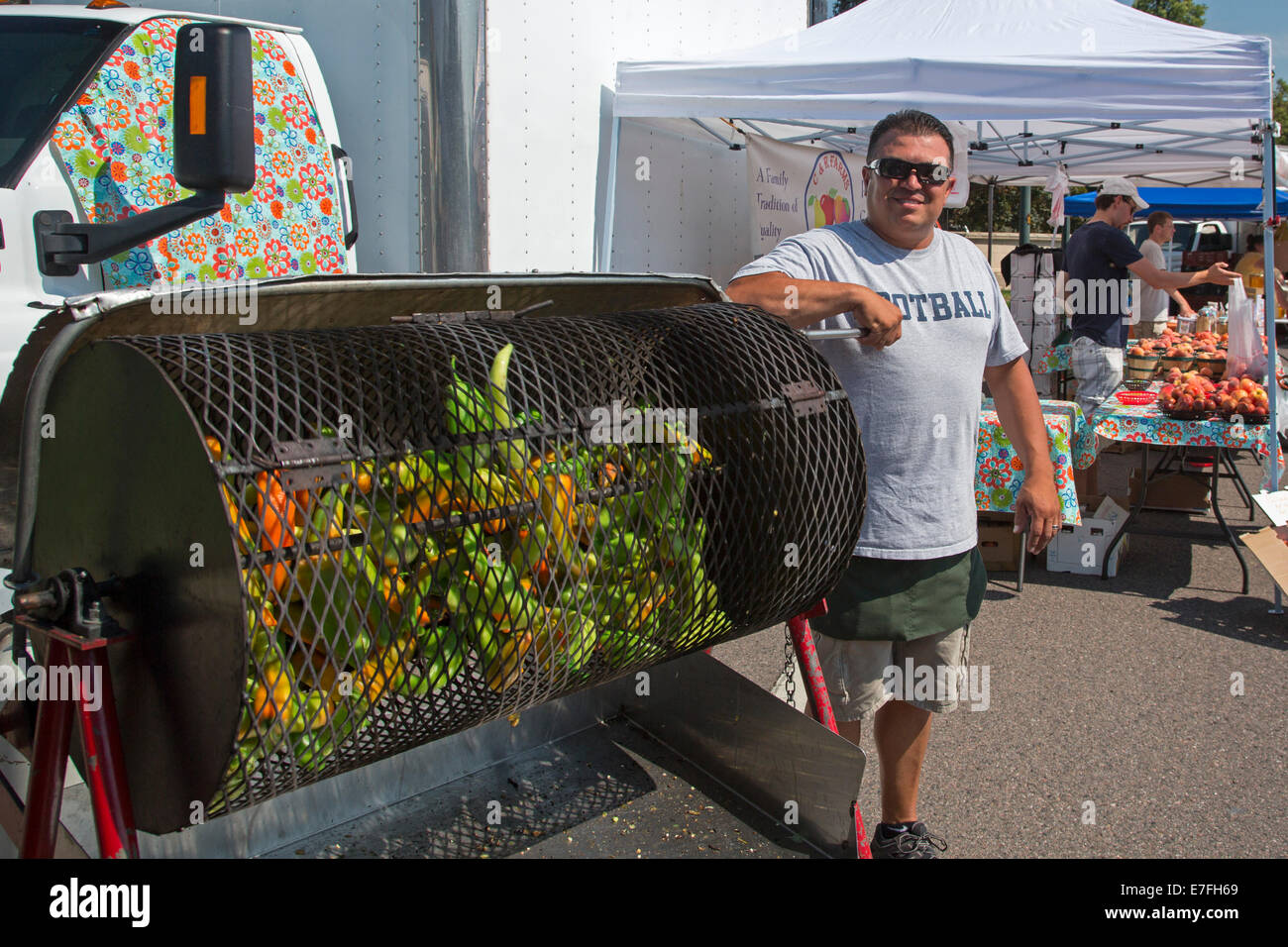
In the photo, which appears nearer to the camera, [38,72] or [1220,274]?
[38,72]

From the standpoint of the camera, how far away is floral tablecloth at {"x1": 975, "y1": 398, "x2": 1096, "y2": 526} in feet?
18.1

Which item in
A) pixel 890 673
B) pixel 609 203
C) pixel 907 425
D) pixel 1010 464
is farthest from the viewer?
pixel 1010 464

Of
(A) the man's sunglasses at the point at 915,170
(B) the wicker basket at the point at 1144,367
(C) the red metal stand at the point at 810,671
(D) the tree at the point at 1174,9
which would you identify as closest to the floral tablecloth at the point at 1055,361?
(B) the wicker basket at the point at 1144,367

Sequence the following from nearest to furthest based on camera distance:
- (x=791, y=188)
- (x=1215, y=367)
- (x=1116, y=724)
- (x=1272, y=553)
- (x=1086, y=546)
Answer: (x=1116, y=724)
(x=1272, y=553)
(x=1086, y=546)
(x=1215, y=367)
(x=791, y=188)

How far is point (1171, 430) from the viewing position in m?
5.70

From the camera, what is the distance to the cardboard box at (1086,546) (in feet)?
20.1

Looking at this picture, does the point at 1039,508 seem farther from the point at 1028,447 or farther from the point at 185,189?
the point at 185,189

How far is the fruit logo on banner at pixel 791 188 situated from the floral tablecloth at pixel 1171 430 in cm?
187

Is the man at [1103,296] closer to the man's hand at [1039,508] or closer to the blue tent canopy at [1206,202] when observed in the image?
the man's hand at [1039,508]

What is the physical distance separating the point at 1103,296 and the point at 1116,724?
4.15 meters

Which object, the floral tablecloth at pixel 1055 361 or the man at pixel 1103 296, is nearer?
the man at pixel 1103 296

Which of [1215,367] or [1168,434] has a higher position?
[1215,367]

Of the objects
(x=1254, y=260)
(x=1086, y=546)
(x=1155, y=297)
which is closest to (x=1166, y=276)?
(x=1254, y=260)

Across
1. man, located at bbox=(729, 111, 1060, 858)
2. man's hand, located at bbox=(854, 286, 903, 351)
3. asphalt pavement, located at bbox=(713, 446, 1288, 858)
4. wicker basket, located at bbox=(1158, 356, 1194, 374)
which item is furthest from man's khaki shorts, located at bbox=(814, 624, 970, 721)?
wicker basket, located at bbox=(1158, 356, 1194, 374)
